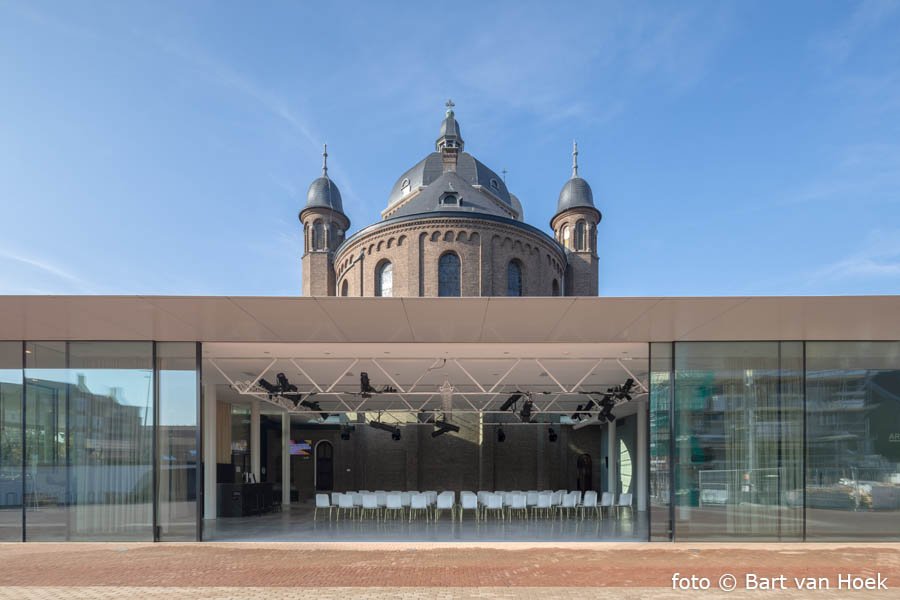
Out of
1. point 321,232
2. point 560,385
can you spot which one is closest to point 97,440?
point 560,385

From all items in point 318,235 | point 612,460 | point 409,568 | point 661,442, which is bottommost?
point 612,460

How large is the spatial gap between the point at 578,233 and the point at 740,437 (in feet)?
80.6

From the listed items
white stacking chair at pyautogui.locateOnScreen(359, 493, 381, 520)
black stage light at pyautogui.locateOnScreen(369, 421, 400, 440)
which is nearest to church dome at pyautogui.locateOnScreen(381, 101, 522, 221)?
black stage light at pyautogui.locateOnScreen(369, 421, 400, 440)

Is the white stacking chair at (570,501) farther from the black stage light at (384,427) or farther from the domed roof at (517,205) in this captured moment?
the domed roof at (517,205)

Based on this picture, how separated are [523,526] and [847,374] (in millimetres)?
6545

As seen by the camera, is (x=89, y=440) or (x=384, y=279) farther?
(x=384, y=279)

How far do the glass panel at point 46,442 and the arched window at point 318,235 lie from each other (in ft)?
79.8

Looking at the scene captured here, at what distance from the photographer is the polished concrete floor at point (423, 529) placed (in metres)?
10.9

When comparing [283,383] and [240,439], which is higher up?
[283,383]

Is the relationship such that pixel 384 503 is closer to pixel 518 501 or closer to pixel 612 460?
pixel 518 501

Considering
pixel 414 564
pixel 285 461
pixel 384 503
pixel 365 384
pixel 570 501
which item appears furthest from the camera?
pixel 285 461

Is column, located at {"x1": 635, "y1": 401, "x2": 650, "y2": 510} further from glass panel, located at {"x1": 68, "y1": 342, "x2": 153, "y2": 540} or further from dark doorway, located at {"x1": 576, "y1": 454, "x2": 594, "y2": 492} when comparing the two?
glass panel, located at {"x1": 68, "y1": 342, "x2": 153, "y2": 540}

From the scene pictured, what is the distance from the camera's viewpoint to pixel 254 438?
18.1 meters

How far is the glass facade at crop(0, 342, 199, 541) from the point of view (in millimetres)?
9992
